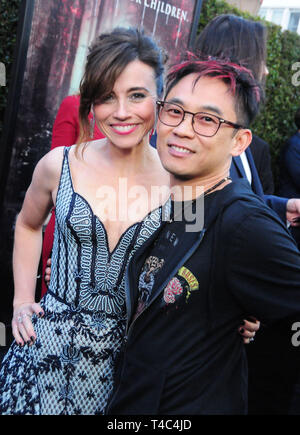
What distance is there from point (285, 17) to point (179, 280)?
69.2 feet

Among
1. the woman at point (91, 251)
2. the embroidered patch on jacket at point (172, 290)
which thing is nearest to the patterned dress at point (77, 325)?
the woman at point (91, 251)

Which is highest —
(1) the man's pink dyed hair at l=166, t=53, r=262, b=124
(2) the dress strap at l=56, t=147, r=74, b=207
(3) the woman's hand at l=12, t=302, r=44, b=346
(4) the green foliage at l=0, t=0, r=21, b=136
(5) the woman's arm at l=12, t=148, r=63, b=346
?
(4) the green foliage at l=0, t=0, r=21, b=136

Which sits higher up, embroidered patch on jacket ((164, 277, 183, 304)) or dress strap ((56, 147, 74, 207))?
dress strap ((56, 147, 74, 207))

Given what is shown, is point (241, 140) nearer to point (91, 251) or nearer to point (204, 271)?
point (204, 271)

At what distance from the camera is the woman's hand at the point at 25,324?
1884mm

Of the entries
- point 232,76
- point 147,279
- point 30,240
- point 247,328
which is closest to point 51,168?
point 30,240

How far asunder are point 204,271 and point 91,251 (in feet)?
2.18

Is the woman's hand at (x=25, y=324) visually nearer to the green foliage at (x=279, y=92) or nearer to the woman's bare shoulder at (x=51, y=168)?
the woman's bare shoulder at (x=51, y=168)

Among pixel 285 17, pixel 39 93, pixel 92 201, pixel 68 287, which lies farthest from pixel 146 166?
pixel 285 17

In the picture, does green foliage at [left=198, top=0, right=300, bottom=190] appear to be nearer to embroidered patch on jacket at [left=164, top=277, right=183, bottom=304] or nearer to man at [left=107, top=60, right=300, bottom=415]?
man at [left=107, top=60, right=300, bottom=415]

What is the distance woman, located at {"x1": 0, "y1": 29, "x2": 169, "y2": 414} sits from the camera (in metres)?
1.76

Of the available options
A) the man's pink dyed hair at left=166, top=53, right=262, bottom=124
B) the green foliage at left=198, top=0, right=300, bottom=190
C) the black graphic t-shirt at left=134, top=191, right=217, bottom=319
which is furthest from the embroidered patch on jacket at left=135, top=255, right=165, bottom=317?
the green foliage at left=198, top=0, right=300, bottom=190

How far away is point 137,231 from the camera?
1849mm

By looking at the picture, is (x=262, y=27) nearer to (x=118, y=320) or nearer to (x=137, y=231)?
(x=137, y=231)
